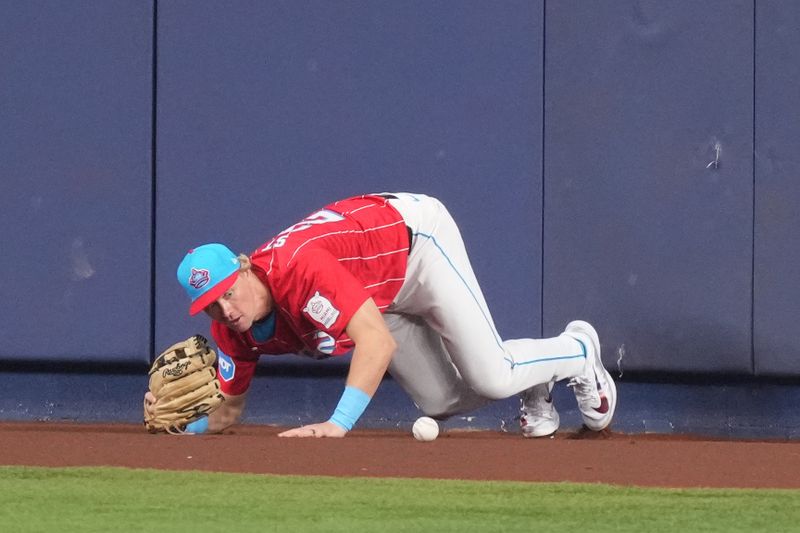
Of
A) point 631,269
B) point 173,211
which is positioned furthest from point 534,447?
point 173,211

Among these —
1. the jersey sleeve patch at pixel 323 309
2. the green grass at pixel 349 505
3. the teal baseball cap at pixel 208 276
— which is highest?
the teal baseball cap at pixel 208 276

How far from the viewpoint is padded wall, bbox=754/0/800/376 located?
499cm

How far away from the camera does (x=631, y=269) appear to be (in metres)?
5.05

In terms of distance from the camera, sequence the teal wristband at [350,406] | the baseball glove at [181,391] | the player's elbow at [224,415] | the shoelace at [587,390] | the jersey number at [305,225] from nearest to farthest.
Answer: the teal wristband at [350,406] → the jersey number at [305,225] → the baseball glove at [181,391] → the player's elbow at [224,415] → the shoelace at [587,390]

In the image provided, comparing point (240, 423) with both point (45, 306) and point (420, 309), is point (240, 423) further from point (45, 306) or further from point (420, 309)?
point (420, 309)

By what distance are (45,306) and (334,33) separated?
61.9 inches

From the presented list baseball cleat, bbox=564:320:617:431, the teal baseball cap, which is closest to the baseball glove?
the teal baseball cap

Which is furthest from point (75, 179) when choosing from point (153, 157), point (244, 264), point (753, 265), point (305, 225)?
point (753, 265)

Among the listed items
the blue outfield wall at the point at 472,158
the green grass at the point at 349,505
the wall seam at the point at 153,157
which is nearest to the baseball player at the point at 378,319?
the green grass at the point at 349,505

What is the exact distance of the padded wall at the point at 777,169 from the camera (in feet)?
16.4

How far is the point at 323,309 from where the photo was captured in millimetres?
3414

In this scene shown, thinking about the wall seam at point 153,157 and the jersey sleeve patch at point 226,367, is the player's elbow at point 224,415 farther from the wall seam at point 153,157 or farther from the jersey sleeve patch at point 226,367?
the wall seam at point 153,157

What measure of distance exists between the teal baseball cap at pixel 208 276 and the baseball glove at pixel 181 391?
480mm

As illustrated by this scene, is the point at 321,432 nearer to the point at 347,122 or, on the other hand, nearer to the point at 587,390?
the point at 587,390
